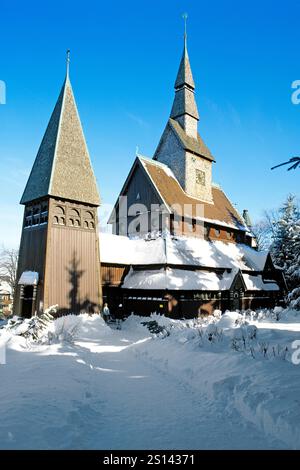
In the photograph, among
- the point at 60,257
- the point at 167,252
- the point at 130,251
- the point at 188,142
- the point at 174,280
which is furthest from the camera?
the point at 188,142

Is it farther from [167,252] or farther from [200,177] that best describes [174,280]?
[200,177]

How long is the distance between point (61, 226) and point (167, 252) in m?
7.89

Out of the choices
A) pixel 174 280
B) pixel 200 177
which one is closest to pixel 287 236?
pixel 200 177

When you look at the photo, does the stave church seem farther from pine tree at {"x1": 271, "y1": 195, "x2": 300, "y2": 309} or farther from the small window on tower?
pine tree at {"x1": 271, "y1": 195, "x2": 300, "y2": 309}

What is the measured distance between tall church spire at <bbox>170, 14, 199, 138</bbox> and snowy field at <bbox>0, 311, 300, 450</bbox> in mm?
24614

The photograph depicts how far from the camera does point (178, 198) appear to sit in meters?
27.5

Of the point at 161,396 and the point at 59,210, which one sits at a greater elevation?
the point at 59,210

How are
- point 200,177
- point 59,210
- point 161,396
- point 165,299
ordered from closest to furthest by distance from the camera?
1. point 161,396
2. point 59,210
3. point 165,299
4. point 200,177

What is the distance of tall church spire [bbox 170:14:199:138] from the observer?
30.7m

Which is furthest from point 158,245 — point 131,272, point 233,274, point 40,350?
point 40,350

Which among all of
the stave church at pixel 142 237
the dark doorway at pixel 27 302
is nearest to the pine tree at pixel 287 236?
the stave church at pixel 142 237
